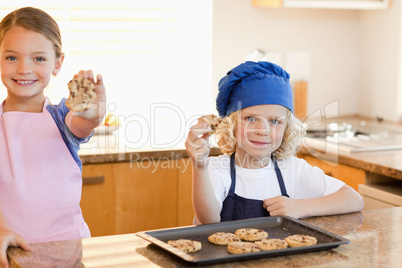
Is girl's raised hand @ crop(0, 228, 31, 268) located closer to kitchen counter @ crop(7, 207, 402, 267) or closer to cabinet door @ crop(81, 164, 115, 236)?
kitchen counter @ crop(7, 207, 402, 267)

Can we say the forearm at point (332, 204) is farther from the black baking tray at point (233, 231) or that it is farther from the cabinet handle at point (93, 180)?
the cabinet handle at point (93, 180)

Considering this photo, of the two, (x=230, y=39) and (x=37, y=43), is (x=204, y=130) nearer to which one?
(x=37, y=43)

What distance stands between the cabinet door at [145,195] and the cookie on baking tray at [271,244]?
1414 millimetres

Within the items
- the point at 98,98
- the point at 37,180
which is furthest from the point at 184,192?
the point at 98,98

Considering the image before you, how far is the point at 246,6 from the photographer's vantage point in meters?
3.39

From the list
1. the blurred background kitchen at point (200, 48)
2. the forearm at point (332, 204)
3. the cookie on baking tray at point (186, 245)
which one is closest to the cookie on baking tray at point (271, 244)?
the cookie on baking tray at point (186, 245)

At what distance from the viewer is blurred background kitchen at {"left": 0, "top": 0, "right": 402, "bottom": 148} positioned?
318cm

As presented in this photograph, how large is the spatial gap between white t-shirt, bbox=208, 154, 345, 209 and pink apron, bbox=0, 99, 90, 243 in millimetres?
439

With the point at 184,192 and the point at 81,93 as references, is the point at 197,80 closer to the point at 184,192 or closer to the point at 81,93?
the point at 184,192

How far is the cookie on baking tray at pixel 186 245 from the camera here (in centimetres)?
132

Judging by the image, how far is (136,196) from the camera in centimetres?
279

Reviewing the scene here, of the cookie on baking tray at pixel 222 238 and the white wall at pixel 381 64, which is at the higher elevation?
the white wall at pixel 381 64

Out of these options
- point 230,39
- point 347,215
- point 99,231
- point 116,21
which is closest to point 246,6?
point 230,39

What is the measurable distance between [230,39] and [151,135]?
0.77 meters
